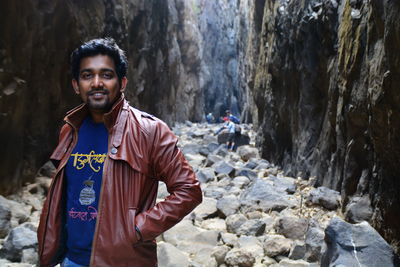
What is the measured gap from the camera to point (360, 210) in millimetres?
5059

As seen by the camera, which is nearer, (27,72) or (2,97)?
(2,97)

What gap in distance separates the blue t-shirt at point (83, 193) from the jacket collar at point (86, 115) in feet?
0.24

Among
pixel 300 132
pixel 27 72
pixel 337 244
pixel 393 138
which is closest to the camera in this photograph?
pixel 337 244

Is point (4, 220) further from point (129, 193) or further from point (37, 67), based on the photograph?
point (129, 193)

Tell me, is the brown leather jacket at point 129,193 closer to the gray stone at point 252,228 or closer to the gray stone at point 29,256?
the gray stone at point 29,256

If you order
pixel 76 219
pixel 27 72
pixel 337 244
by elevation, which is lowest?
pixel 337 244

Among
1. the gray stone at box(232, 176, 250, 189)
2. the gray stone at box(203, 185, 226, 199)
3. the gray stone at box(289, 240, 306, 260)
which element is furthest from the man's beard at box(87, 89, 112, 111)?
the gray stone at box(232, 176, 250, 189)

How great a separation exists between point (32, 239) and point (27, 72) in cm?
336

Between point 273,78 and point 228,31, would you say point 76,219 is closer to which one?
point 273,78

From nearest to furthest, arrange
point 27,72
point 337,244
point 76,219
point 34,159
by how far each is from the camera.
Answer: point 76,219
point 337,244
point 27,72
point 34,159

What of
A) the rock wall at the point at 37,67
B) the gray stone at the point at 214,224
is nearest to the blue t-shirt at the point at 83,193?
the gray stone at the point at 214,224

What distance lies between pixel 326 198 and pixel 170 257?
9.65 ft

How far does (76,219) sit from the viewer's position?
198 centimetres

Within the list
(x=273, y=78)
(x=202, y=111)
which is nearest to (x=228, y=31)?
(x=202, y=111)
